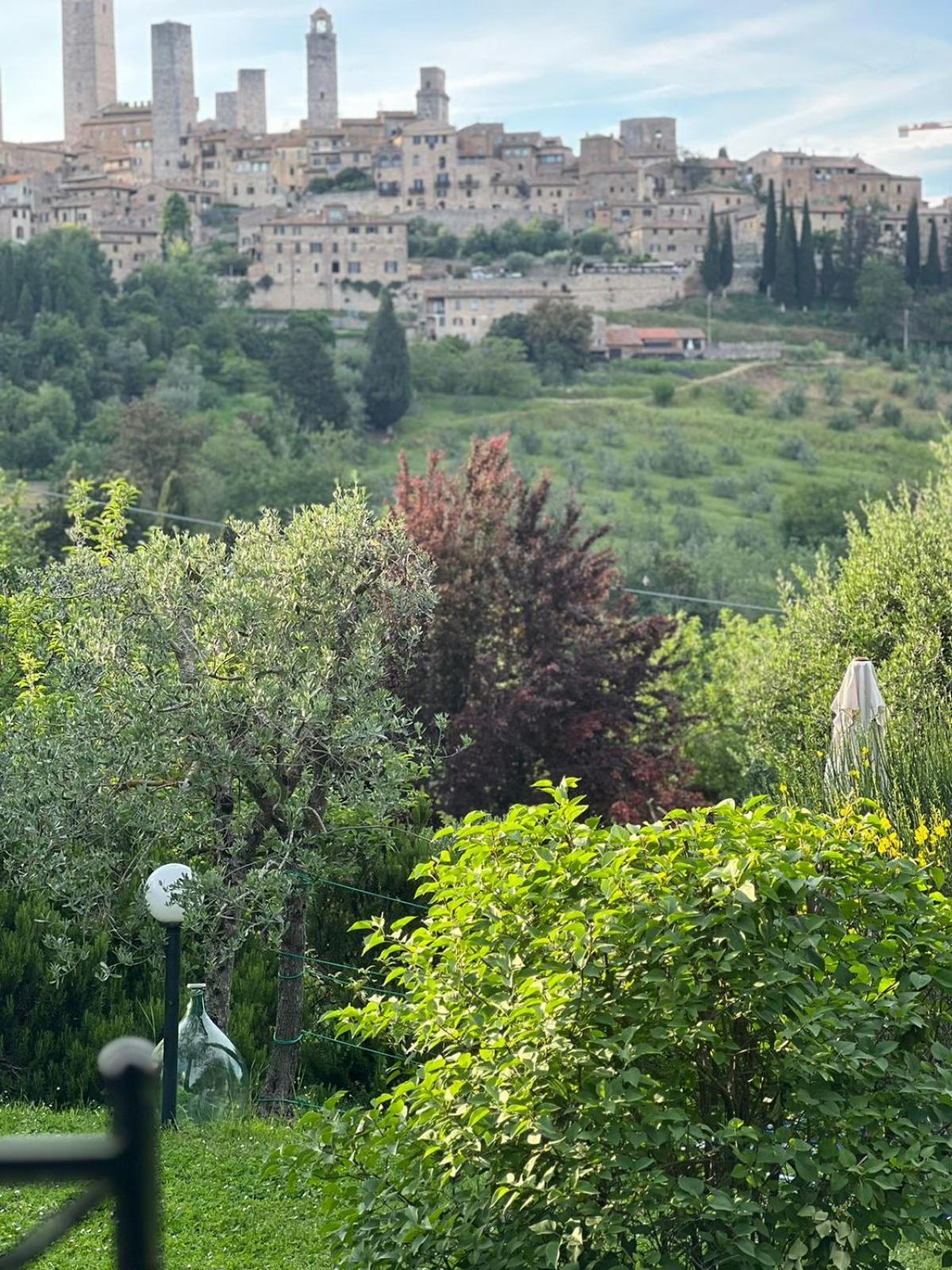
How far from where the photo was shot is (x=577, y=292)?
9238 cm

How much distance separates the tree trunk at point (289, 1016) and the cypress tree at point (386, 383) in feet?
205

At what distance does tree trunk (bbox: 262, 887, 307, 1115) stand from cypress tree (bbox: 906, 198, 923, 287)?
8725 centimetres

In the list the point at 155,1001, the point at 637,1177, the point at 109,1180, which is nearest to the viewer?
the point at 109,1180

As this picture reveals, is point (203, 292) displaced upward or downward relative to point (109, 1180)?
upward

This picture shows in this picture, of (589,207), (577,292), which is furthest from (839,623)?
(589,207)

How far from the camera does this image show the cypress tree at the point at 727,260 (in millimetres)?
92375

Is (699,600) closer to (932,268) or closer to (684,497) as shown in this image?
(684,497)

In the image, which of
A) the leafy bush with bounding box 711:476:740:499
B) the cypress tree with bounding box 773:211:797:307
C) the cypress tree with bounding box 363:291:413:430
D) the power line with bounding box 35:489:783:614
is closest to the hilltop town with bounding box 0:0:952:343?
the cypress tree with bounding box 773:211:797:307

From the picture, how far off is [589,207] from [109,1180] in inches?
4199

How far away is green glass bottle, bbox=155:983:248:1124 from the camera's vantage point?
22.6ft

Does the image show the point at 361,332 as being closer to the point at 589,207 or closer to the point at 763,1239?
the point at 589,207

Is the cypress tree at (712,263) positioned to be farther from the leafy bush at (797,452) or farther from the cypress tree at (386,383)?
the leafy bush at (797,452)

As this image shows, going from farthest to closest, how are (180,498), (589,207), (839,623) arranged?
(589,207) < (180,498) < (839,623)

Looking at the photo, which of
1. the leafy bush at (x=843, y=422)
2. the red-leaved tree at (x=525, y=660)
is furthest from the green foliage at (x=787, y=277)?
the red-leaved tree at (x=525, y=660)
